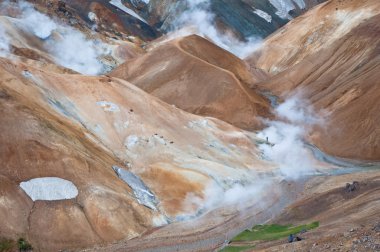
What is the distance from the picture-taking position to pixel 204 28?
169 m

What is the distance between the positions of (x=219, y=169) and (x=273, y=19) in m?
142

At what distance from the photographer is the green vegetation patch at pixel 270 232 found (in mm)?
34125

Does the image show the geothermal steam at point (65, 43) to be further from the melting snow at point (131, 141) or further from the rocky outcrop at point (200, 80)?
the melting snow at point (131, 141)

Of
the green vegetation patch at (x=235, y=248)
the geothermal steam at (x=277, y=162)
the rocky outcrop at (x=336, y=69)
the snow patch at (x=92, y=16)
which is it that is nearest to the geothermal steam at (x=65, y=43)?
the snow patch at (x=92, y=16)

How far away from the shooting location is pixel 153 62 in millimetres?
116562

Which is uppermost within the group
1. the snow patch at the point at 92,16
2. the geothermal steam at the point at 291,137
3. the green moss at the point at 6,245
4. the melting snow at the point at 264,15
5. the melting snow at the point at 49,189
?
the melting snow at the point at 49,189

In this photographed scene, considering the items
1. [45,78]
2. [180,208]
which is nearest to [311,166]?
[180,208]

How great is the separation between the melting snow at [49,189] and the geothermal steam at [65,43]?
75.8 m

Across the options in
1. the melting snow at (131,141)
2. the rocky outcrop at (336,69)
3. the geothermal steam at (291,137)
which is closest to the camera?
the melting snow at (131,141)

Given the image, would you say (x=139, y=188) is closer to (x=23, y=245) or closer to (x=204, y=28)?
(x=23, y=245)

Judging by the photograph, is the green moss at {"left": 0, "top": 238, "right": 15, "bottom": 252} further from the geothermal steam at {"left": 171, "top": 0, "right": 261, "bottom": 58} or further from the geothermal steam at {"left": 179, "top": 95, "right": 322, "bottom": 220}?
the geothermal steam at {"left": 171, "top": 0, "right": 261, "bottom": 58}

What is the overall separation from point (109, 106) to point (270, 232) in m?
27.3

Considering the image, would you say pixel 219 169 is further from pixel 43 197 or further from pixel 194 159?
pixel 43 197

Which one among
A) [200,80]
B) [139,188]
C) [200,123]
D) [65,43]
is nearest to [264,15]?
[65,43]
